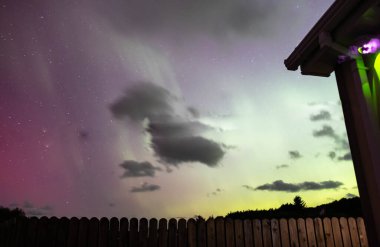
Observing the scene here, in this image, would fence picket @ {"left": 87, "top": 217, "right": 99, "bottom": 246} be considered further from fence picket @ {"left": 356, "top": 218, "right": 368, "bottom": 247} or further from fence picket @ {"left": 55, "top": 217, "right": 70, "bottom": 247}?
fence picket @ {"left": 356, "top": 218, "right": 368, "bottom": 247}

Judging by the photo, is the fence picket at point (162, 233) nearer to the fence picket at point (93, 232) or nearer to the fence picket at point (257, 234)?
the fence picket at point (93, 232)

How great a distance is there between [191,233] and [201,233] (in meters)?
0.23

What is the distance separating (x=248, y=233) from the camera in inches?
299

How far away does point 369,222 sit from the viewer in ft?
13.0

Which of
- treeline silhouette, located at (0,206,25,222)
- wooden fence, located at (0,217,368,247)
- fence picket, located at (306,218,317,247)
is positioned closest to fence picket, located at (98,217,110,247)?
wooden fence, located at (0,217,368,247)

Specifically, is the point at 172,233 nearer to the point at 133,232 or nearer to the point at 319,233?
the point at 133,232

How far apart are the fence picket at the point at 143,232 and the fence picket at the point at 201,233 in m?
1.22

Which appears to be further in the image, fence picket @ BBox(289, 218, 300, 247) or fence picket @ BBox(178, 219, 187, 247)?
fence picket @ BBox(289, 218, 300, 247)

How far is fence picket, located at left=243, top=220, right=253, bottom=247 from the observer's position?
24.7ft

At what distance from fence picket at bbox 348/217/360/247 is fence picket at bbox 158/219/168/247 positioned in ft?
15.1

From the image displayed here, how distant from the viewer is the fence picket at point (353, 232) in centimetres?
800

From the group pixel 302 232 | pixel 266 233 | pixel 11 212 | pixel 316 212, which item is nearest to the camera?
pixel 266 233

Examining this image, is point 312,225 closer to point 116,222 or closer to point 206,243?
point 206,243

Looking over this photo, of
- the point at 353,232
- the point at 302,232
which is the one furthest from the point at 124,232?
the point at 353,232
